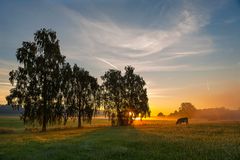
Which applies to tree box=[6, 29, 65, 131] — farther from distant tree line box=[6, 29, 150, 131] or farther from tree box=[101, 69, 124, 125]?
tree box=[101, 69, 124, 125]

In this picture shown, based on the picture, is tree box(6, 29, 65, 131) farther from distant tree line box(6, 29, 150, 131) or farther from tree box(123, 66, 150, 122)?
tree box(123, 66, 150, 122)

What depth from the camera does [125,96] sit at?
3969 inches

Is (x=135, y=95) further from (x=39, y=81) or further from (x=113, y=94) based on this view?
(x=39, y=81)

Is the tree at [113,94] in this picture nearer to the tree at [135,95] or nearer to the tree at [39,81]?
the tree at [135,95]

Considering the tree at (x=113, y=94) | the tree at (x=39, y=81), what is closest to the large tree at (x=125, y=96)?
the tree at (x=113, y=94)

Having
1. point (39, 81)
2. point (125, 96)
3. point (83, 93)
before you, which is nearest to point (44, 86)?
point (39, 81)

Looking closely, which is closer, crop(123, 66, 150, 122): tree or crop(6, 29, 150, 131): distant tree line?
crop(6, 29, 150, 131): distant tree line

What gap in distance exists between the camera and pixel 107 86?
3962 inches

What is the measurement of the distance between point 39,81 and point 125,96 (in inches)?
1507

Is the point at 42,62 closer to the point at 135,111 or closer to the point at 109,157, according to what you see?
the point at 135,111

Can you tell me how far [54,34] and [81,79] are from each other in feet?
70.1

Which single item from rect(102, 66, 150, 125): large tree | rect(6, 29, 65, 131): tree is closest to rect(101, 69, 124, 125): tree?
rect(102, 66, 150, 125): large tree

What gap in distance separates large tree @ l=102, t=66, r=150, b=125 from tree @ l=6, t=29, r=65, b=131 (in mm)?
31496

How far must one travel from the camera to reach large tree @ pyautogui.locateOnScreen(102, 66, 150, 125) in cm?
9956
